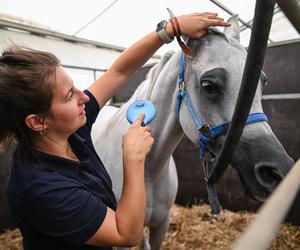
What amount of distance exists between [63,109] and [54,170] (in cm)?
18

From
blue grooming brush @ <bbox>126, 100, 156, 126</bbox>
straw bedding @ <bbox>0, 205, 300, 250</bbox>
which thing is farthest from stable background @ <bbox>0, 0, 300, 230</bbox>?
blue grooming brush @ <bbox>126, 100, 156, 126</bbox>

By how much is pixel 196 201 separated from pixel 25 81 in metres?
2.49

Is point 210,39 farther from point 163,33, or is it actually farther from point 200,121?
point 200,121

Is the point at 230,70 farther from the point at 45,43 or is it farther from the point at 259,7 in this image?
the point at 45,43

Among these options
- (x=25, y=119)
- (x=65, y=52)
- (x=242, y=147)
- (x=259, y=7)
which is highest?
(x=259, y=7)

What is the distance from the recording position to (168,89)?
1316 mm

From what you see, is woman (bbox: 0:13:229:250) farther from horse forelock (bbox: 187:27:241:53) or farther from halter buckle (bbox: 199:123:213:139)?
horse forelock (bbox: 187:27:241:53)

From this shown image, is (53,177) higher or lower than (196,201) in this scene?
higher

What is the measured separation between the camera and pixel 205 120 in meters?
1.08

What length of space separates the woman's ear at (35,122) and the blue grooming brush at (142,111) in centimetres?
33

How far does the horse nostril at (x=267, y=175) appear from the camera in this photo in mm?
919

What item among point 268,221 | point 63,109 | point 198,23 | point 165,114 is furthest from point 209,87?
point 268,221

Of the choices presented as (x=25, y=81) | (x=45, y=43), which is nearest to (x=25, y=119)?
(x=25, y=81)

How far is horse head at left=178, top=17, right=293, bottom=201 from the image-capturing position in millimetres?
938
